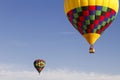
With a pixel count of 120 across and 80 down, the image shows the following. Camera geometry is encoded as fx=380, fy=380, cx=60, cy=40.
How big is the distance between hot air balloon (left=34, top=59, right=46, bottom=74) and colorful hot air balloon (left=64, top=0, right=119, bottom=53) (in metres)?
40.1

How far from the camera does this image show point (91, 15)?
53.8 metres

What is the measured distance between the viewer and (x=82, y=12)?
5384cm

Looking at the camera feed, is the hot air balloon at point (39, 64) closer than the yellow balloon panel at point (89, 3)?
No

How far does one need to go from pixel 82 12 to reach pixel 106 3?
143 inches

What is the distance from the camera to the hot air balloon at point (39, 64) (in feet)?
307

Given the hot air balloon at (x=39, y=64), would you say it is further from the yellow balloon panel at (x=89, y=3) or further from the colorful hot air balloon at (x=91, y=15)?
the colorful hot air balloon at (x=91, y=15)

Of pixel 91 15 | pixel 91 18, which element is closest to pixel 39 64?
pixel 91 18

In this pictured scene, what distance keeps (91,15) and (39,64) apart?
42.7 meters

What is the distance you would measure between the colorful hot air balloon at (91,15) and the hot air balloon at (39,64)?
40072 mm

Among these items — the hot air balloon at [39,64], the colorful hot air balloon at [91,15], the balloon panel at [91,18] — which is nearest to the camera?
the colorful hot air balloon at [91,15]

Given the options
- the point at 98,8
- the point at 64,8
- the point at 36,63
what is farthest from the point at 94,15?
the point at 36,63

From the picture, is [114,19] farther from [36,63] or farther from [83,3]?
[36,63]

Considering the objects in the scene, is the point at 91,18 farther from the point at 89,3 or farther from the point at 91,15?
the point at 89,3

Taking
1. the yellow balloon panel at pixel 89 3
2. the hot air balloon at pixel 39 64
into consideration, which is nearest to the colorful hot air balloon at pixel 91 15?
the yellow balloon panel at pixel 89 3
